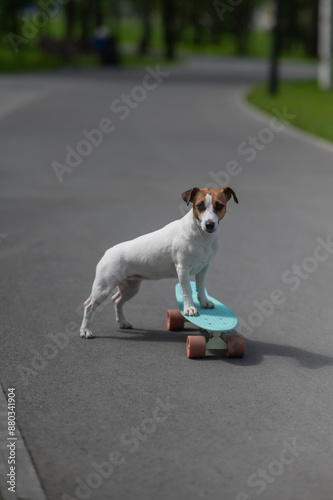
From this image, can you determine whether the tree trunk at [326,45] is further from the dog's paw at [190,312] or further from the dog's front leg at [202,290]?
the dog's paw at [190,312]

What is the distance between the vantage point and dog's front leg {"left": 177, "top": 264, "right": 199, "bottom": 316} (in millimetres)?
7039

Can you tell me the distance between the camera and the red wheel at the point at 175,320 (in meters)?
7.63

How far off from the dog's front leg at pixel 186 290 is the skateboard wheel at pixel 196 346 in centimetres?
20

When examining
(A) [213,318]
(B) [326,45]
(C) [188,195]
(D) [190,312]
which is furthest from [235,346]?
(B) [326,45]

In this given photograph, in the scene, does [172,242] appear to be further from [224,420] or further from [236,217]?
[236,217]

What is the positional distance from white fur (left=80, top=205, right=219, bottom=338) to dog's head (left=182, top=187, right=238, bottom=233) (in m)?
0.18

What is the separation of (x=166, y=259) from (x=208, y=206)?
2.09 ft

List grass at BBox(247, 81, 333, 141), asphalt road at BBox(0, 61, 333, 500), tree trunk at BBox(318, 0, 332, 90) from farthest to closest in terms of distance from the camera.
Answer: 1. tree trunk at BBox(318, 0, 332, 90)
2. grass at BBox(247, 81, 333, 141)
3. asphalt road at BBox(0, 61, 333, 500)

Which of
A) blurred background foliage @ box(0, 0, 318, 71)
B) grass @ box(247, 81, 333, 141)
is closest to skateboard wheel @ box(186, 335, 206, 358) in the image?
grass @ box(247, 81, 333, 141)

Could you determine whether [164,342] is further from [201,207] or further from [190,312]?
[201,207]

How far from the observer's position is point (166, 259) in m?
7.15

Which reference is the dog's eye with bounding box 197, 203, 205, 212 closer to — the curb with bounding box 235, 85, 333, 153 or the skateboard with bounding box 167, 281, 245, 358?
the skateboard with bounding box 167, 281, 245, 358

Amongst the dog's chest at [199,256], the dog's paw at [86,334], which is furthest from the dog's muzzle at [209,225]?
the dog's paw at [86,334]

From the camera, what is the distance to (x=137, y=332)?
767cm
